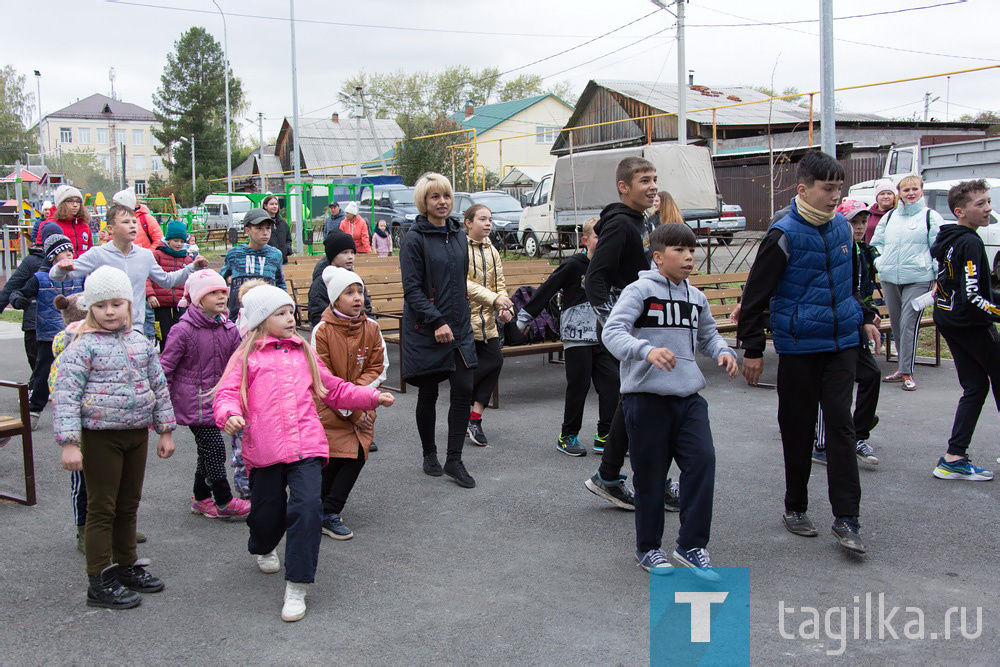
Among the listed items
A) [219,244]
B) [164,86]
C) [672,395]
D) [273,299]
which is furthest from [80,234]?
[164,86]

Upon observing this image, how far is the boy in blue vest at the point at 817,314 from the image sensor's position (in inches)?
177

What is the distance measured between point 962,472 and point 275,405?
442 cm

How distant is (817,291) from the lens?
4508 mm

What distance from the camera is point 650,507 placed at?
13.8 ft

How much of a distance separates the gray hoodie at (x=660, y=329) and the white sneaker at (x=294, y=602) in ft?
5.75

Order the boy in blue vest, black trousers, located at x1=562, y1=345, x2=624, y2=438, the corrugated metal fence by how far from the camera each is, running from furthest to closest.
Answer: the corrugated metal fence, black trousers, located at x1=562, y1=345, x2=624, y2=438, the boy in blue vest

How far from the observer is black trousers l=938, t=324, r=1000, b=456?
5668mm

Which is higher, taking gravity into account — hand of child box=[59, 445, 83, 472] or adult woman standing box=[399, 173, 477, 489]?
adult woman standing box=[399, 173, 477, 489]

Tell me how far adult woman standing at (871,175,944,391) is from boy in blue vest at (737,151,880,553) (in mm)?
4008

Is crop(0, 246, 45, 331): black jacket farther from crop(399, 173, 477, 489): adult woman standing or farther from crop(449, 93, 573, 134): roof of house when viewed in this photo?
crop(449, 93, 573, 134): roof of house

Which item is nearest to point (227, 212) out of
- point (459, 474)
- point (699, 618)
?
point (459, 474)

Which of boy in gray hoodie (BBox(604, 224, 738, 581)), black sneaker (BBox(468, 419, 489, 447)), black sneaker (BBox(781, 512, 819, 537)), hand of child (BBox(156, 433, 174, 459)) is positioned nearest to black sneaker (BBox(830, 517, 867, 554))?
black sneaker (BBox(781, 512, 819, 537))

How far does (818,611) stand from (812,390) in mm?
1246

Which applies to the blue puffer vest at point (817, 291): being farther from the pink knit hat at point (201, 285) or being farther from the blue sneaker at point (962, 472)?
the pink knit hat at point (201, 285)
